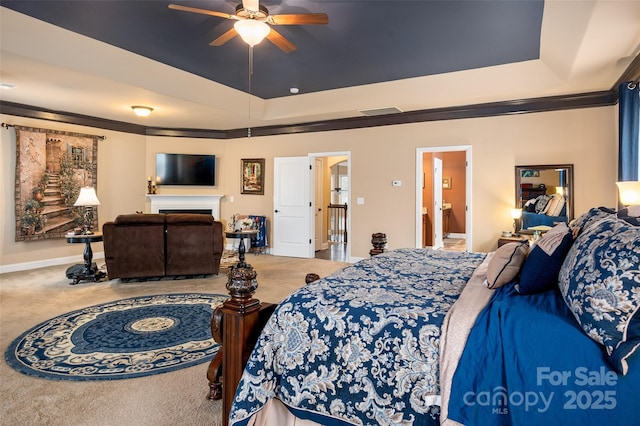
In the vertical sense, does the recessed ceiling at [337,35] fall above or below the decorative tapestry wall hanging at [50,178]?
above

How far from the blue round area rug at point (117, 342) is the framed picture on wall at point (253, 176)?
164 inches

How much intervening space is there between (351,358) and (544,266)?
0.97 m

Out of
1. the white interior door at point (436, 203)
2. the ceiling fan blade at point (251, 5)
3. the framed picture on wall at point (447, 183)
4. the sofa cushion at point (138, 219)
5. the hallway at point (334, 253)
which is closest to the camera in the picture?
the ceiling fan blade at point (251, 5)

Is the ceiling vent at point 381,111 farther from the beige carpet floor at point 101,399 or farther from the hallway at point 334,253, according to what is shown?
the beige carpet floor at point 101,399

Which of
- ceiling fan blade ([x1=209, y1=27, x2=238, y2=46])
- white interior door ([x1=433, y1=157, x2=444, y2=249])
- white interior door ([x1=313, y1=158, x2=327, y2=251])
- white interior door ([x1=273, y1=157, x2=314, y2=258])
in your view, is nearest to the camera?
ceiling fan blade ([x1=209, y1=27, x2=238, y2=46])

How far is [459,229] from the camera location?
10.4m

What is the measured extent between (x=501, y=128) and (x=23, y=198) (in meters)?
7.61

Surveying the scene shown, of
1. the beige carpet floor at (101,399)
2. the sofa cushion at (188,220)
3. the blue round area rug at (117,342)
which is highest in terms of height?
the sofa cushion at (188,220)

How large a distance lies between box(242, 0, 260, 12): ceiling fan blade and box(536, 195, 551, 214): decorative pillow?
4564 mm

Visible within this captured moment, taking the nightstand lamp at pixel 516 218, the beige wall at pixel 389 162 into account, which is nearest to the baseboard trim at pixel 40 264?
the beige wall at pixel 389 162

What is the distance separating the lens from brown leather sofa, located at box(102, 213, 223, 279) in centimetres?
491

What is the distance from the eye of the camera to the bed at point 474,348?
4.04 feet

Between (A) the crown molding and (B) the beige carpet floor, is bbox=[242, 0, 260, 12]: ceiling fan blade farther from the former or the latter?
(A) the crown molding

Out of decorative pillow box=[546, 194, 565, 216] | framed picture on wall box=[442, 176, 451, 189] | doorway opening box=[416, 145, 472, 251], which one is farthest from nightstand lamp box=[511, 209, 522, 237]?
framed picture on wall box=[442, 176, 451, 189]
